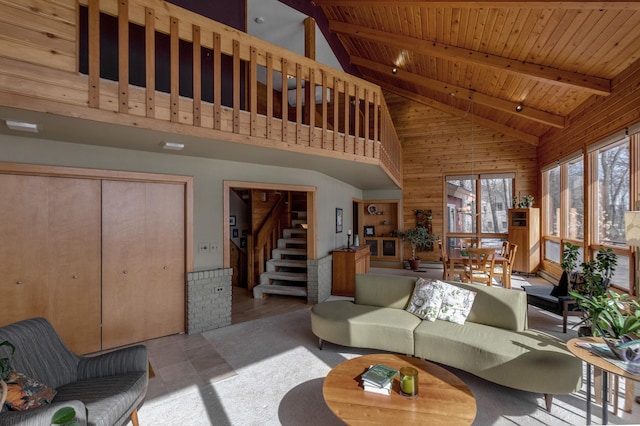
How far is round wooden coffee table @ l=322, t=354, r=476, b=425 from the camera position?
1.75m

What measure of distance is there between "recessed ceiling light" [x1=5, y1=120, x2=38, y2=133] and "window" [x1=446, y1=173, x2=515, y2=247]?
837 centimetres

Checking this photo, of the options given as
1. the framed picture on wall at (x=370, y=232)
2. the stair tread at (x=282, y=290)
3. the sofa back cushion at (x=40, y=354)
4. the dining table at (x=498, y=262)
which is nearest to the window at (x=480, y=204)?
the framed picture on wall at (x=370, y=232)

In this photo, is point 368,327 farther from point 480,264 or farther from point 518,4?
point 518,4

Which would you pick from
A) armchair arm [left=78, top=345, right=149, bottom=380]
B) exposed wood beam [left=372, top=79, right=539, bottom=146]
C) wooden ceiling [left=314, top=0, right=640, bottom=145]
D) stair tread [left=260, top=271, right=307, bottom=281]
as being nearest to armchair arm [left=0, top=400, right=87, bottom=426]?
armchair arm [left=78, top=345, right=149, bottom=380]

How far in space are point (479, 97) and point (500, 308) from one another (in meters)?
4.97

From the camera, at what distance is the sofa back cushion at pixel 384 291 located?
11.8ft

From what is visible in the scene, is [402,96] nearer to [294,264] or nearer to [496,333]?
[294,264]

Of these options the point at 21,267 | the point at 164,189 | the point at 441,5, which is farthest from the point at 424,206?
the point at 21,267

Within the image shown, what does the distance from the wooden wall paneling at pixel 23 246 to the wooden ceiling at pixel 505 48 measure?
484 centimetres

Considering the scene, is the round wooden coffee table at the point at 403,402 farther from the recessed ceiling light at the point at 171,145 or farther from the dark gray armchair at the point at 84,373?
the recessed ceiling light at the point at 171,145

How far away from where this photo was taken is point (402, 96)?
→ 28.0ft

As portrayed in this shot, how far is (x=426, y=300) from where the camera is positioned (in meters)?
3.33

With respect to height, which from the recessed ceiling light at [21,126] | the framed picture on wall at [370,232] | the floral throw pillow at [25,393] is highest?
the recessed ceiling light at [21,126]

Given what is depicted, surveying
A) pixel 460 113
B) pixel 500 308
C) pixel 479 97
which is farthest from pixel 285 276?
pixel 460 113
